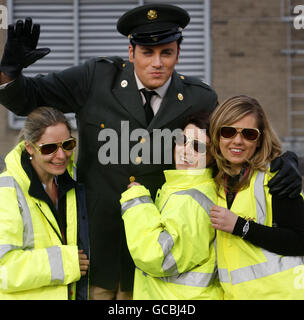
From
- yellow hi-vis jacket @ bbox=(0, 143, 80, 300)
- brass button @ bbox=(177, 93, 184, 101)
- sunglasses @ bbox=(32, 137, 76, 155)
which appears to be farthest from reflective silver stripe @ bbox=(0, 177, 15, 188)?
brass button @ bbox=(177, 93, 184, 101)

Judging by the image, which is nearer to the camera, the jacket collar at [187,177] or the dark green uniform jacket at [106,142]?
the jacket collar at [187,177]

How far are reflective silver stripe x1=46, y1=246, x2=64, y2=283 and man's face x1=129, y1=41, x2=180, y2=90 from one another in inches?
44.8

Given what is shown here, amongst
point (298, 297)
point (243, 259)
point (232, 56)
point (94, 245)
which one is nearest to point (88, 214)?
point (94, 245)

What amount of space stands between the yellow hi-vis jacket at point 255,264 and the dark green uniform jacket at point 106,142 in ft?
2.23

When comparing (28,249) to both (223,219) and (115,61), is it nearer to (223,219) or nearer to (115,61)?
(223,219)

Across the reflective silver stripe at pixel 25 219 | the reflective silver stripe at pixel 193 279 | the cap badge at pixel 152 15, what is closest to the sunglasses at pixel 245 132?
the reflective silver stripe at pixel 193 279

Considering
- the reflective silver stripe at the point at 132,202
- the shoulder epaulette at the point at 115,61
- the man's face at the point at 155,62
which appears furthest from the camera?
the shoulder epaulette at the point at 115,61

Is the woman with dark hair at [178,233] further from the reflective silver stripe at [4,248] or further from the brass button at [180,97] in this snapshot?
the reflective silver stripe at [4,248]

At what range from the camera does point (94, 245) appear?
9.83 ft

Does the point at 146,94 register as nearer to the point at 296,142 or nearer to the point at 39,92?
the point at 39,92

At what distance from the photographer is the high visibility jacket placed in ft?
7.82

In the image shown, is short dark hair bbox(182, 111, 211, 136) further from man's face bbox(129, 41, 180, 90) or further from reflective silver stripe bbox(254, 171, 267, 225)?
reflective silver stripe bbox(254, 171, 267, 225)

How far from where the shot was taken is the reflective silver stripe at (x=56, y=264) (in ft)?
8.04

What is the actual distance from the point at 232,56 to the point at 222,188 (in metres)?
5.14
